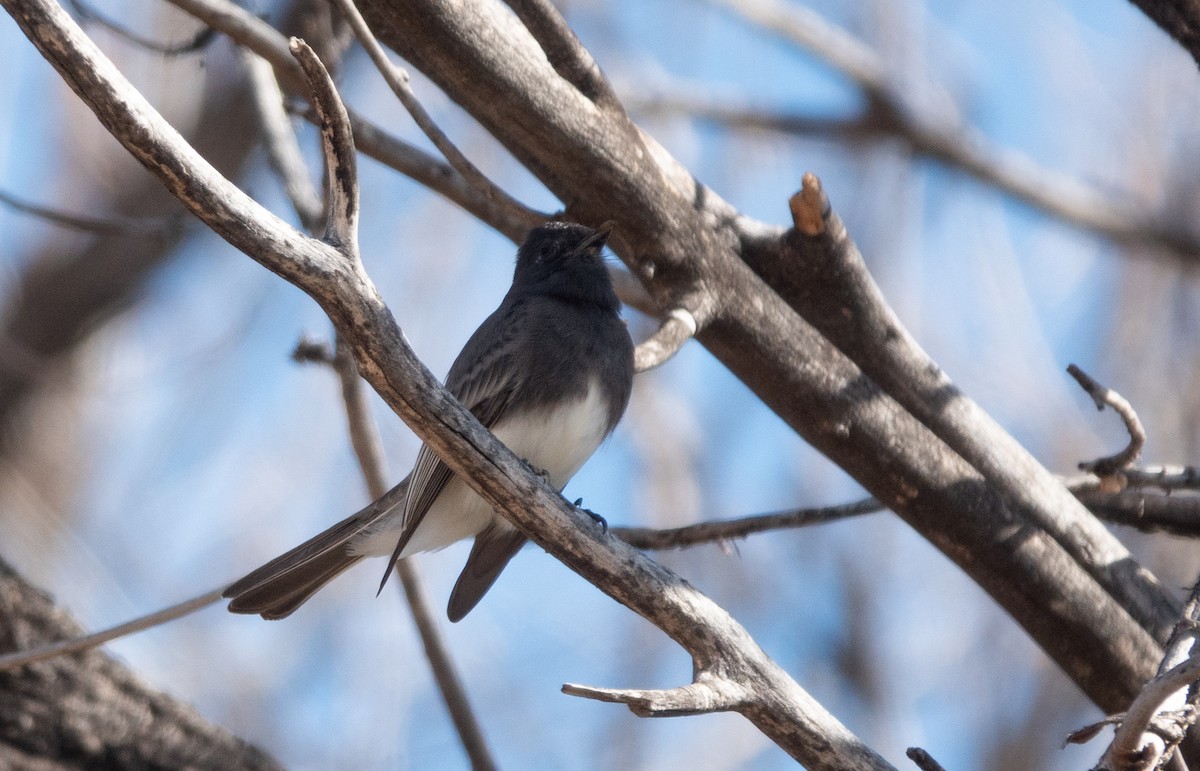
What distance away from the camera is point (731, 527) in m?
3.99

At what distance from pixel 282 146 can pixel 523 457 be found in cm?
162

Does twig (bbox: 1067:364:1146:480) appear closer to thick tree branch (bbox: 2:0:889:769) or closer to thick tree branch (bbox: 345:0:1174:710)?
thick tree branch (bbox: 345:0:1174:710)

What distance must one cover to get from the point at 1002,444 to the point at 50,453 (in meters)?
6.11

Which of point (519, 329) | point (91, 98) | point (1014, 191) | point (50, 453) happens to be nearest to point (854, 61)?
point (1014, 191)

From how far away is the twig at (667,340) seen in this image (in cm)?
332

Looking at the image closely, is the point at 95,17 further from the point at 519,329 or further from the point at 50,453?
the point at 50,453

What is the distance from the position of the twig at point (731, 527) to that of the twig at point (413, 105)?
3.80 feet

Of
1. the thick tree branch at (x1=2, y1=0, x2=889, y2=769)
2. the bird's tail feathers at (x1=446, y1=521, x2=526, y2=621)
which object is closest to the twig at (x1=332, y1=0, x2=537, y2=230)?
the thick tree branch at (x1=2, y1=0, x2=889, y2=769)

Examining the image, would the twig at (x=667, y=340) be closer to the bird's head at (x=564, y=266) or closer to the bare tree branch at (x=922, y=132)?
the bird's head at (x=564, y=266)

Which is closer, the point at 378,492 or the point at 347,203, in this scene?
the point at 347,203

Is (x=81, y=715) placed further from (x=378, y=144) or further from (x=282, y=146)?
(x=282, y=146)

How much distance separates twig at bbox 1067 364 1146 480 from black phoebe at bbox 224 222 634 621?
1365mm

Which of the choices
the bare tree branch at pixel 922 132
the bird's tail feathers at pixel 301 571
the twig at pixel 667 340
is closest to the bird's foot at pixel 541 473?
the twig at pixel 667 340

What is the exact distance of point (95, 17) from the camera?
15.1ft
